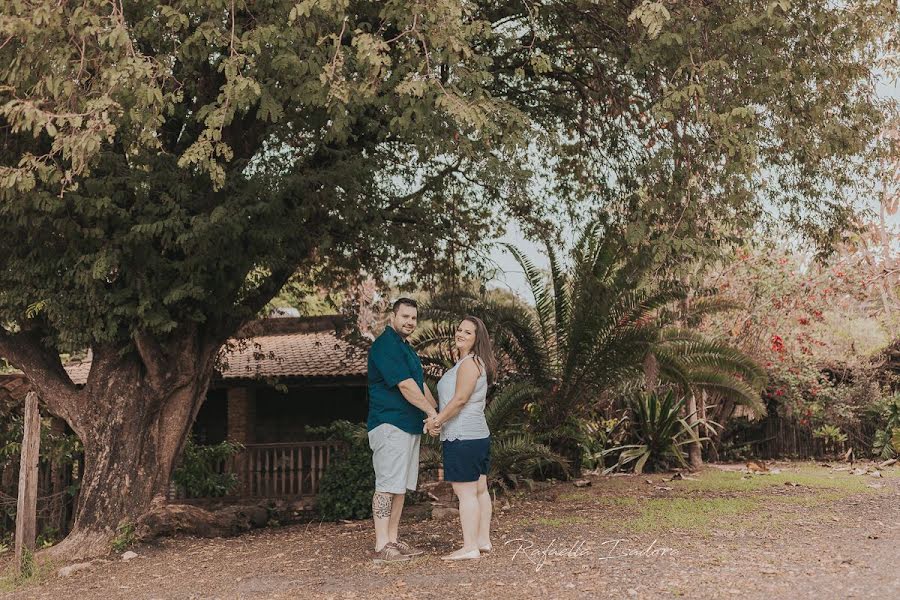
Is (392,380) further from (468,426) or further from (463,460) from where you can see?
(463,460)

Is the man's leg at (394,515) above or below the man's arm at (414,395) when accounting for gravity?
below

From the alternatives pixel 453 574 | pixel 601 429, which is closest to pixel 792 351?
pixel 601 429

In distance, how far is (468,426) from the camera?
6.81 meters

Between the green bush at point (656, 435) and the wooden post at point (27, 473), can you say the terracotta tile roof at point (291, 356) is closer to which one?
the green bush at point (656, 435)

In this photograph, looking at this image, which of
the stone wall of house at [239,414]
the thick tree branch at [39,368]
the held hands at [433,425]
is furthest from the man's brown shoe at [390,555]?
the stone wall of house at [239,414]

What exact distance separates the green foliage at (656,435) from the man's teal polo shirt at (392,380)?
414 inches

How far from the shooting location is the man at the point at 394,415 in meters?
7.04

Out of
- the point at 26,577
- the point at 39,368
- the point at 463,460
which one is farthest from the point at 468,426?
the point at 39,368

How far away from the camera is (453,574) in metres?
6.61

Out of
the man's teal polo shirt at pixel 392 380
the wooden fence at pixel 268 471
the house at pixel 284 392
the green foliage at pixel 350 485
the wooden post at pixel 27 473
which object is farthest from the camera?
the house at pixel 284 392

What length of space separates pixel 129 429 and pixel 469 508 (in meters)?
5.49

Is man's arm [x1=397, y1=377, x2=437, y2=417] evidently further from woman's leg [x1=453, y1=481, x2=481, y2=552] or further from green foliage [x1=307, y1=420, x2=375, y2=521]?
green foliage [x1=307, y1=420, x2=375, y2=521]

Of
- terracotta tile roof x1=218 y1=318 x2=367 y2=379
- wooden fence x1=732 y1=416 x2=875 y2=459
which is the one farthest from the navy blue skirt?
wooden fence x1=732 y1=416 x2=875 y2=459

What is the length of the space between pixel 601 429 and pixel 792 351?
5.38 metres
